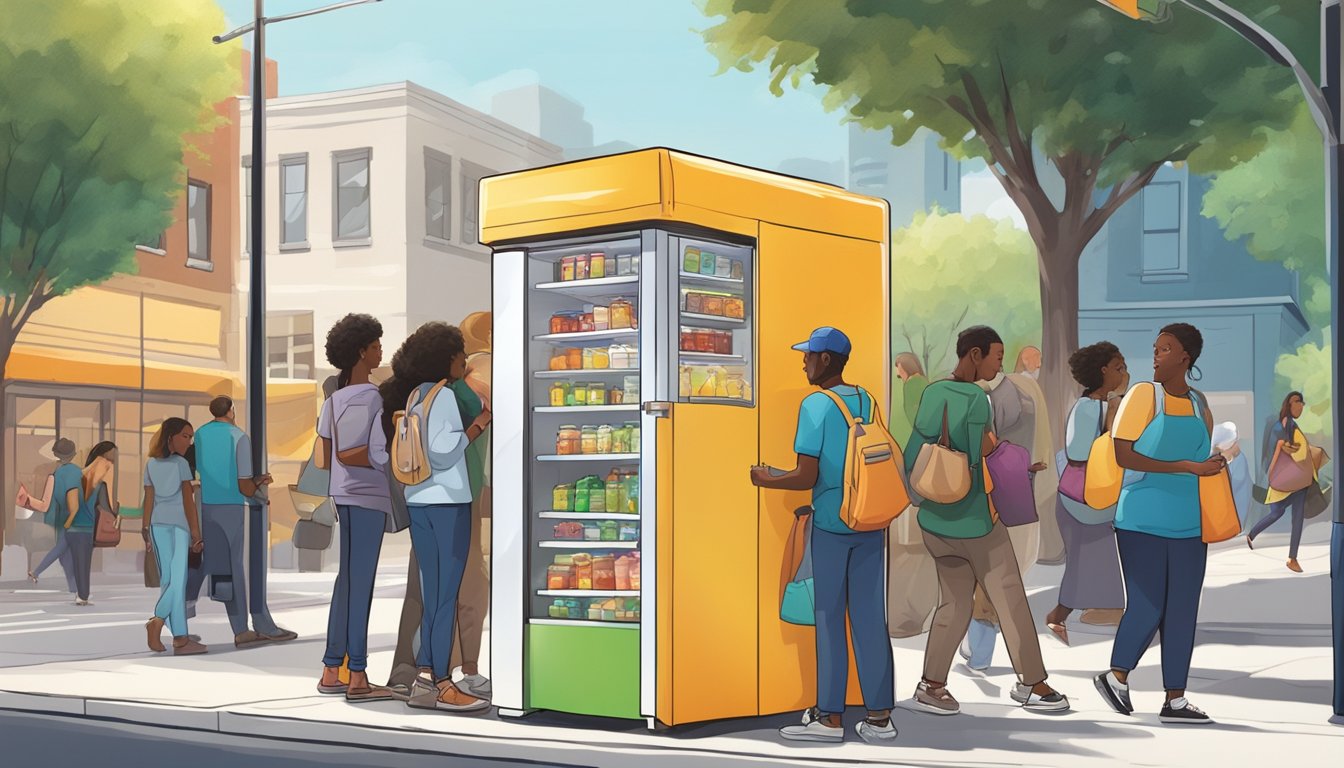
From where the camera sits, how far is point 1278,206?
41344 mm

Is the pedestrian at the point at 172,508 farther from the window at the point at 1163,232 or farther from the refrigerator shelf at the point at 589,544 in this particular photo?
the window at the point at 1163,232

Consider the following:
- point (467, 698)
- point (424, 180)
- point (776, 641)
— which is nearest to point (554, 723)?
point (467, 698)

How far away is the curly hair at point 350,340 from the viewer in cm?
1038

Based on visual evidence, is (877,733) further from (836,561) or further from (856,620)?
(836,561)

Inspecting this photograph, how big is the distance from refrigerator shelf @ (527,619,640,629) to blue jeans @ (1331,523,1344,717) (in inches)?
153

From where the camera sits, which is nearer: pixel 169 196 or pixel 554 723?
pixel 554 723

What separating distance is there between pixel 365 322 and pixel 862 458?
359 cm

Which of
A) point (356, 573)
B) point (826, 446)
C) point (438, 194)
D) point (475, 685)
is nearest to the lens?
point (826, 446)

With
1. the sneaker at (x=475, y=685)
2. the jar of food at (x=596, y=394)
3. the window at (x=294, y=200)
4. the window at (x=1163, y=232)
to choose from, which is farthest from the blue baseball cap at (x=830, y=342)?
the window at (x=1163, y=232)

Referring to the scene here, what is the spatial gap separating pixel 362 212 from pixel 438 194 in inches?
72.5

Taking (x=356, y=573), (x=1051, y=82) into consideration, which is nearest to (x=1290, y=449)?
(x=1051, y=82)

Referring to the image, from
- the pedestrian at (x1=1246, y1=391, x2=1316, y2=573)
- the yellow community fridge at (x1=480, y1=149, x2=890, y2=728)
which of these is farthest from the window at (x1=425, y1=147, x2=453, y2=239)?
the yellow community fridge at (x1=480, y1=149, x2=890, y2=728)

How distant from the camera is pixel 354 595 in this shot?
10.3m

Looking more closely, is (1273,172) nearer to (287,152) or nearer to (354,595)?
(287,152)
